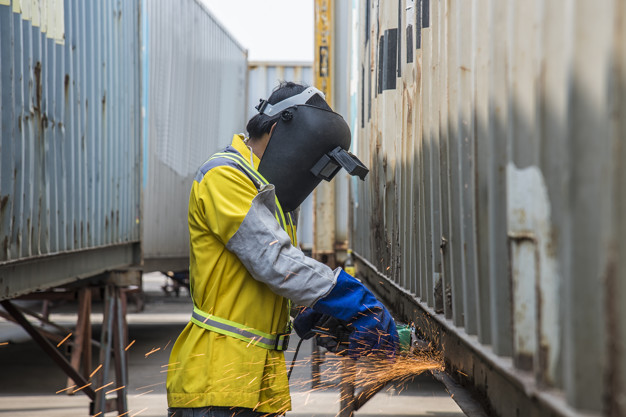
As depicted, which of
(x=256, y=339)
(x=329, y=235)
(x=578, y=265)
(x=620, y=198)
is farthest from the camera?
(x=329, y=235)

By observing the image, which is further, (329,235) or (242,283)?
(329,235)

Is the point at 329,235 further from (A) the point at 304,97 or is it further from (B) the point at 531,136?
(B) the point at 531,136

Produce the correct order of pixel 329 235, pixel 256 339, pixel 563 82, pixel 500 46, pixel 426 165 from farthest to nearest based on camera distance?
pixel 329 235 < pixel 426 165 < pixel 256 339 < pixel 500 46 < pixel 563 82

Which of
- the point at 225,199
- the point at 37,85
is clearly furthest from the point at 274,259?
the point at 37,85

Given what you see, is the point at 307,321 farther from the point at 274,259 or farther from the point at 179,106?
the point at 179,106

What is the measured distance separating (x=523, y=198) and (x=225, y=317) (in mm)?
1445

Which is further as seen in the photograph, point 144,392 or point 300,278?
point 144,392

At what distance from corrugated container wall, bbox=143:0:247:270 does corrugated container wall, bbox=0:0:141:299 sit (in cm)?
94

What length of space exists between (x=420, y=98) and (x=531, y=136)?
1.52m

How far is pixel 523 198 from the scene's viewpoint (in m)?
1.61

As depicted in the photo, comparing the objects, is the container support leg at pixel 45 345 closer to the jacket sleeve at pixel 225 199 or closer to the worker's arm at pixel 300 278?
the jacket sleeve at pixel 225 199

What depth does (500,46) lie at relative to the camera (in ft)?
5.90

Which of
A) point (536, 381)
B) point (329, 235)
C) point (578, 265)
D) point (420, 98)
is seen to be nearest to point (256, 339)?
point (420, 98)

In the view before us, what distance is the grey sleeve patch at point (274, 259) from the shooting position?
257 cm
